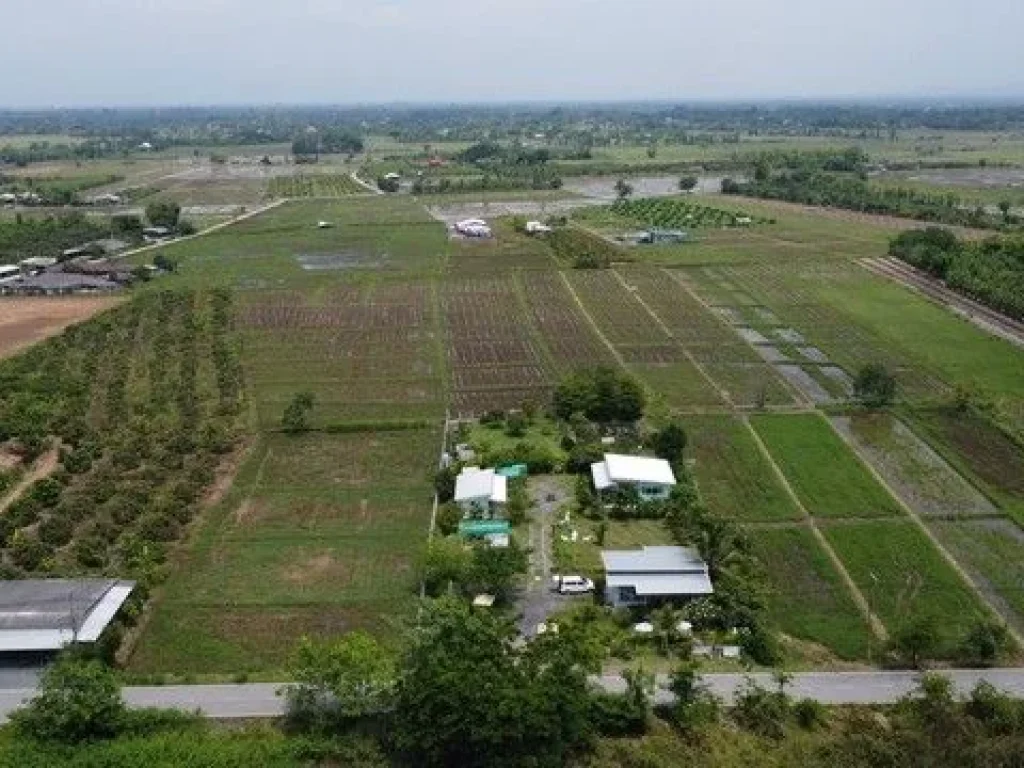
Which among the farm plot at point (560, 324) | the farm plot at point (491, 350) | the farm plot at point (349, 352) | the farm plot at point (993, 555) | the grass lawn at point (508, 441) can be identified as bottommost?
the farm plot at point (993, 555)

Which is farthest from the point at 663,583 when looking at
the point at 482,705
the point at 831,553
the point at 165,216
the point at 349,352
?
the point at 165,216

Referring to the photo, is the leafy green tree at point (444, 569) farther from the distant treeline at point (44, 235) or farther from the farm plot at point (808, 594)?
the distant treeline at point (44, 235)

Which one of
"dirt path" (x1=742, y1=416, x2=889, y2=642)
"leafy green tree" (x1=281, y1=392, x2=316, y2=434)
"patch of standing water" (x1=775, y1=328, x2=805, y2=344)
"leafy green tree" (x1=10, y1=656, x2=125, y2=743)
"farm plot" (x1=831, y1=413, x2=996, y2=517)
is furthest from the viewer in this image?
"patch of standing water" (x1=775, y1=328, x2=805, y2=344)

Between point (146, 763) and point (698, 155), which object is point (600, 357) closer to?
point (146, 763)

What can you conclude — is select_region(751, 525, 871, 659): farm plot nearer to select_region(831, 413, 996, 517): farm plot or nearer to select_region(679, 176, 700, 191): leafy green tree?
select_region(831, 413, 996, 517): farm plot

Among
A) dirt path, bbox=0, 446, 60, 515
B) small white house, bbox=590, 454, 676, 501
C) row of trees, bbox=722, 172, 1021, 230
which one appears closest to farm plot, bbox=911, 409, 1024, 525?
small white house, bbox=590, 454, 676, 501

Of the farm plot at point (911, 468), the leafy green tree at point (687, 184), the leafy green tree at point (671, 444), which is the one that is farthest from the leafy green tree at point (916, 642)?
the leafy green tree at point (687, 184)
